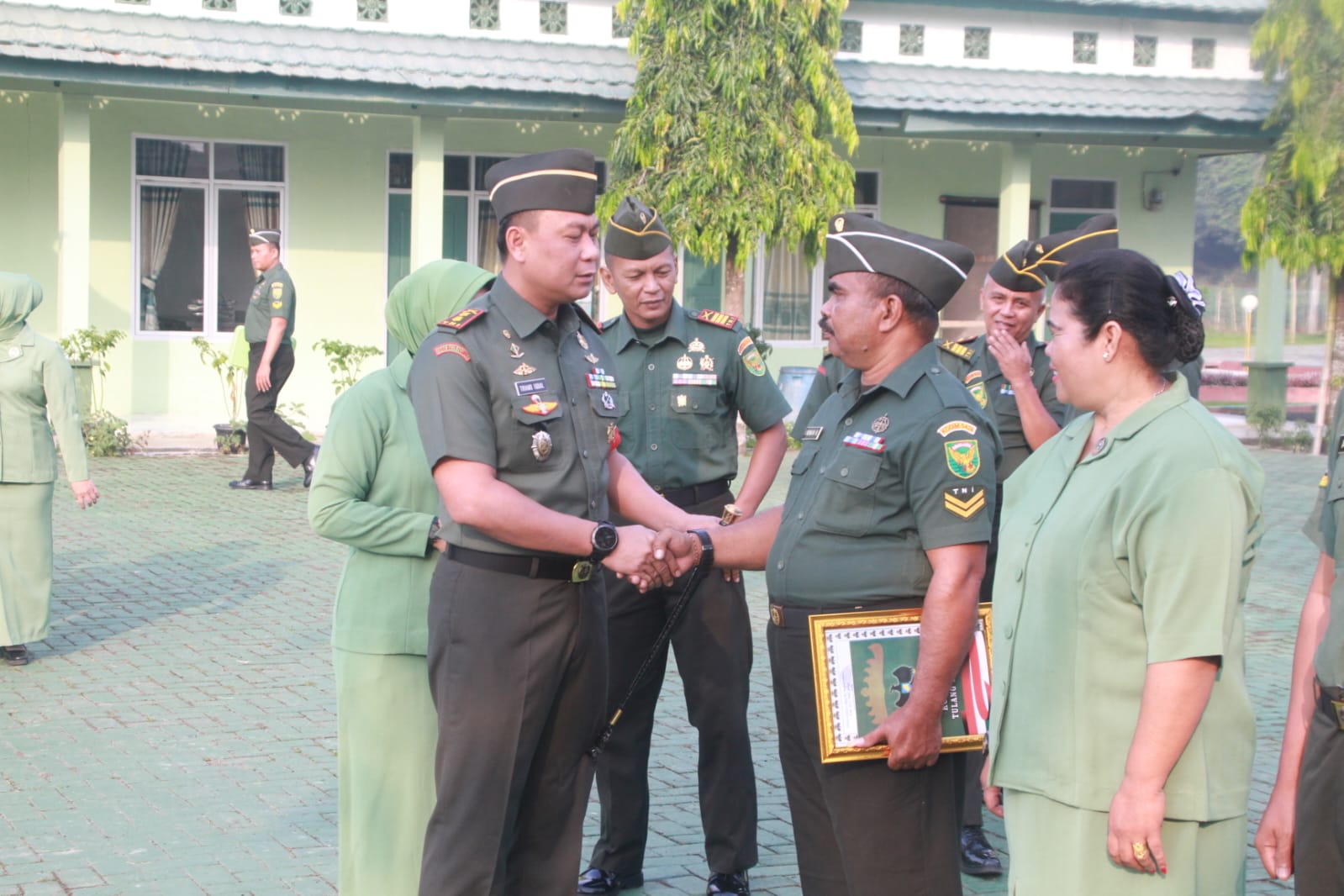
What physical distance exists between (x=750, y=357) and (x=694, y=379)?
0.28 meters

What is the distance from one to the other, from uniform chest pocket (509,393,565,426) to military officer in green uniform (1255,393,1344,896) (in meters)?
1.81

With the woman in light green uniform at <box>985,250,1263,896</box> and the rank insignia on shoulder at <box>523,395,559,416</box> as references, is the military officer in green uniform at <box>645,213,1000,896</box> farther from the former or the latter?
the rank insignia on shoulder at <box>523,395,559,416</box>

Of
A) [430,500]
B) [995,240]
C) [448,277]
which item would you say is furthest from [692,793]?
[995,240]

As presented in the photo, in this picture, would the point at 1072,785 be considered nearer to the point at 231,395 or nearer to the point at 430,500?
the point at 430,500

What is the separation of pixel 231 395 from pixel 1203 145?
1249 cm

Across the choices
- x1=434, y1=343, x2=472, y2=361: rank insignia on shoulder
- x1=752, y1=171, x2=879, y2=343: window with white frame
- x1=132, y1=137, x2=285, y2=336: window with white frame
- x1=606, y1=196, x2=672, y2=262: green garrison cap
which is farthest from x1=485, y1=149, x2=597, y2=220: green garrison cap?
x1=752, y1=171, x2=879, y2=343: window with white frame

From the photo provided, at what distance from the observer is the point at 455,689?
11.8 feet

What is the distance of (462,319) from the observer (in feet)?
11.9

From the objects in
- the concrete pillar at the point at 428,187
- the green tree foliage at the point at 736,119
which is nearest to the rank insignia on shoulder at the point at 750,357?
the green tree foliage at the point at 736,119

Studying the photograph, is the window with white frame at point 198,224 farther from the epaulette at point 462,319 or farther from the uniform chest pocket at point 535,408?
the uniform chest pocket at point 535,408

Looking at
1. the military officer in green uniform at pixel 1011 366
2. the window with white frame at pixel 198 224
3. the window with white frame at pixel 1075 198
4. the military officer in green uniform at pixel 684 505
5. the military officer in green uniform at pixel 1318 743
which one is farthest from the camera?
the window with white frame at pixel 1075 198

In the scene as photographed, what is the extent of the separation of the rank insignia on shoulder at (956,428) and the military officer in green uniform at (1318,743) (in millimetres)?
830

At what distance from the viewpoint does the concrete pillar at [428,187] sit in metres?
16.0

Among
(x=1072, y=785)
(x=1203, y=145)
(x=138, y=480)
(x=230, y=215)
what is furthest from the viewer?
(x=1203, y=145)
